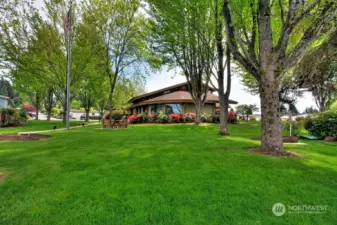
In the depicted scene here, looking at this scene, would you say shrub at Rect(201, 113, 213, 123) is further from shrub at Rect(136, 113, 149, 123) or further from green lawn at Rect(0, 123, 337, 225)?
green lawn at Rect(0, 123, 337, 225)

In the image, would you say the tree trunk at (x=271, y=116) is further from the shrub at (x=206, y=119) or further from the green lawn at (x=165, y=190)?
the shrub at (x=206, y=119)

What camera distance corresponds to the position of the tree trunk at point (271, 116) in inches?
222

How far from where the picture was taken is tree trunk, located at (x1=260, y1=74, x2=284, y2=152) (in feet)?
18.5

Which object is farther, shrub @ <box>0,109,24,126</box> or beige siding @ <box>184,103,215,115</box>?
beige siding @ <box>184,103,215,115</box>

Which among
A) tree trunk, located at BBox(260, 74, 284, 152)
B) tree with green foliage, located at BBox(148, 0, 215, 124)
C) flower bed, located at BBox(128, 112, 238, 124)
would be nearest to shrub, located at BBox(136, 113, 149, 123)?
flower bed, located at BBox(128, 112, 238, 124)

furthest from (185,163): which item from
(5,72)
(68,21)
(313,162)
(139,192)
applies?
(5,72)

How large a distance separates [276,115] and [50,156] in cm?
674

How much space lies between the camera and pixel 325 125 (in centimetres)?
1022

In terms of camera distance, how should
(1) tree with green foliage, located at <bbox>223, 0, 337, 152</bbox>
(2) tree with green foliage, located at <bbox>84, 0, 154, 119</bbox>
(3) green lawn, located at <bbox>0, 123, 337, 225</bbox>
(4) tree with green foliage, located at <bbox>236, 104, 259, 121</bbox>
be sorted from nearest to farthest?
(3) green lawn, located at <bbox>0, 123, 337, 225</bbox> < (1) tree with green foliage, located at <bbox>223, 0, 337, 152</bbox> < (2) tree with green foliage, located at <bbox>84, 0, 154, 119</bbox> < (4) tree with green foliage, located at <bbox>236, 104, 259, 121</bbox>

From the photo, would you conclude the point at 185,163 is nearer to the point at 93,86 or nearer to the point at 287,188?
the point at 287,188

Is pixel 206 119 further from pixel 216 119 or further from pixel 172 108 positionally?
pixel 172 108

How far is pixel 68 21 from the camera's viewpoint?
13.8 meters

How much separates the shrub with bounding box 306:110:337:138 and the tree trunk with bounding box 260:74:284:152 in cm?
674

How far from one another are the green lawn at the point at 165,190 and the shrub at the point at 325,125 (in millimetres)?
6794
